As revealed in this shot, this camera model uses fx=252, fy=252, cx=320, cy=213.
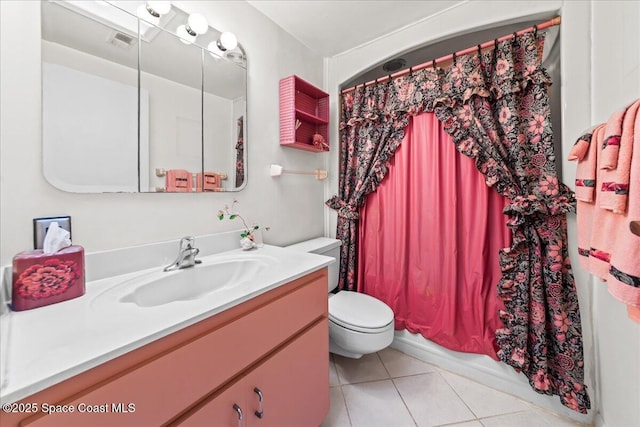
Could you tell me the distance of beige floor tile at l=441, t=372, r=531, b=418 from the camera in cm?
138

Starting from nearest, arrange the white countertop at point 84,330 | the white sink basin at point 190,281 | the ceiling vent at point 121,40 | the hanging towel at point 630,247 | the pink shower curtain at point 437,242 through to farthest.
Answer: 1. the white countertop at point 84,330
2. the hanging towel at point 630,247
3. the white sink basin at point 190,281
4. the ceiling vent at point 121,40
5. the pink shower curtain at point 437,242

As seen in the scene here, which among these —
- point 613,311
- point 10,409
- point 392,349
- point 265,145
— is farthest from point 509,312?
point 10,409

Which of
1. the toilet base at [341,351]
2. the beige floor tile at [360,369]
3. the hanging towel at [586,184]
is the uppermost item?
the hanging towel at [586,184]

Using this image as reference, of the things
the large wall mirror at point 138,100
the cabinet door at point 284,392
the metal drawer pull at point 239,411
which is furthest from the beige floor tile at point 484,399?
the large wall mirror at point 138,100

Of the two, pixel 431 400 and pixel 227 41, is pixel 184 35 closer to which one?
pixel 227 41

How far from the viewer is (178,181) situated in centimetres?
122

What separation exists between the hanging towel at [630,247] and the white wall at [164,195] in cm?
152

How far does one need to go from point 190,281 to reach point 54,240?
46 centimetres

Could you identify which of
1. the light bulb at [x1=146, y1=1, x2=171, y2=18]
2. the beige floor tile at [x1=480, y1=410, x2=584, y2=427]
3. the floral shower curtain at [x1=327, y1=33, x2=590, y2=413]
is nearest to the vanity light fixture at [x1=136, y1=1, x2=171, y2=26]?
the light bulb at [x1=146, y1=1, x2=171, y2=18]

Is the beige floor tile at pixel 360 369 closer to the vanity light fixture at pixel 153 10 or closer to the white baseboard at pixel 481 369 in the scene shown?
the white baseboard at pixel 481 369

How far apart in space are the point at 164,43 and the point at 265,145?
0.69 meters

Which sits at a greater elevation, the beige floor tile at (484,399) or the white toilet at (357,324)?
the white toilet at (357,324)

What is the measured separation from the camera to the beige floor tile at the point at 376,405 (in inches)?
51.6

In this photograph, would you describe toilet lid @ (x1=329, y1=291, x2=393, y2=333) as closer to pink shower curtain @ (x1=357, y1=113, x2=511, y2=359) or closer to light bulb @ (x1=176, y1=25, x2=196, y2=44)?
pink shower curtain @ (x1=357, y1=113, x2=511, y2=359)
